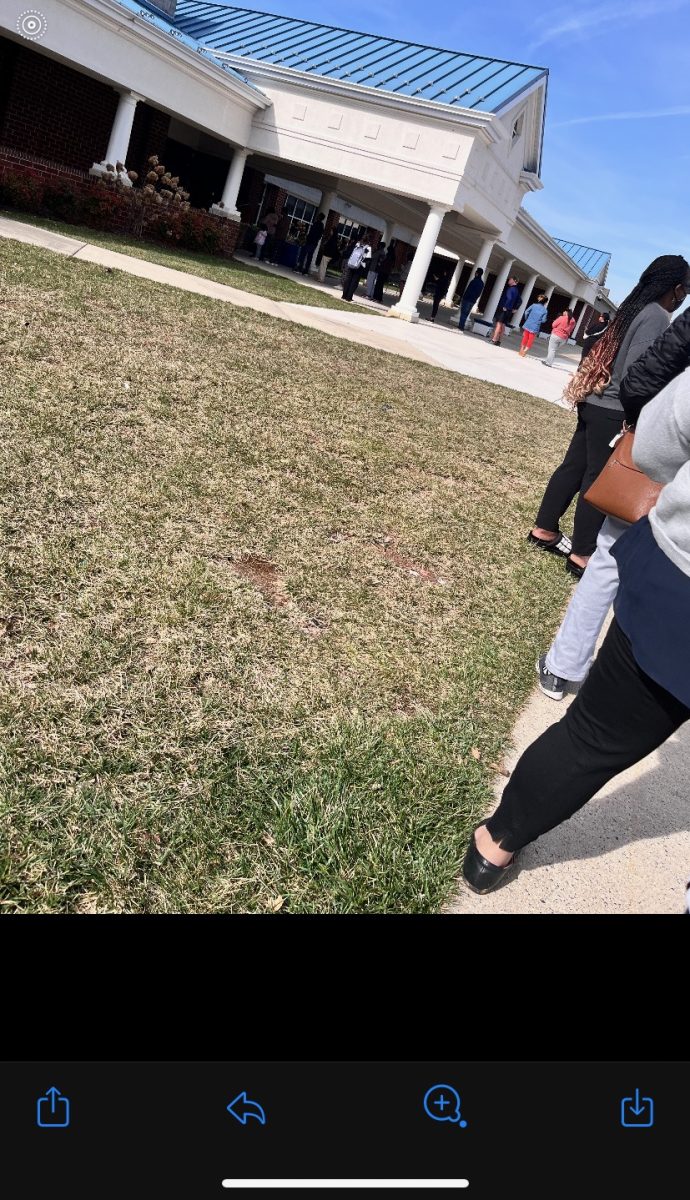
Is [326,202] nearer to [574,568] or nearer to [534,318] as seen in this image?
[534,318]

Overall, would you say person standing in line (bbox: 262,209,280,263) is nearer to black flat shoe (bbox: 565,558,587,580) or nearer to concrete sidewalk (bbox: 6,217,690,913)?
black flat shoe (bbox: 565,558,587,580)

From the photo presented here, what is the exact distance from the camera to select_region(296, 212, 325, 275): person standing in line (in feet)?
72.7

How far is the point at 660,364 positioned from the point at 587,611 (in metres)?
1.12

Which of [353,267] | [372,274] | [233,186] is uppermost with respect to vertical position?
[233,186]

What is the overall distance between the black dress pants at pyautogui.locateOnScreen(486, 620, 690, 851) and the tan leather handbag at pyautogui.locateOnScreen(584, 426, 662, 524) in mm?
1011

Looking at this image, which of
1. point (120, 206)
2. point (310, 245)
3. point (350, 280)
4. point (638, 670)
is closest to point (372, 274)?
point (310, 245)

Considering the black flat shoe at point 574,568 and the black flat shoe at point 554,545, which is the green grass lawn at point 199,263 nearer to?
the black flat shoe at point 554,545

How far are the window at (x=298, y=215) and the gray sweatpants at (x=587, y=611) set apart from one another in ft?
87.5

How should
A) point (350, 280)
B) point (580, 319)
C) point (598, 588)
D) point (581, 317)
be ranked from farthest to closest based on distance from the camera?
A: point (580, 319), point (581, 317), point (350, 280), point (598, 588)

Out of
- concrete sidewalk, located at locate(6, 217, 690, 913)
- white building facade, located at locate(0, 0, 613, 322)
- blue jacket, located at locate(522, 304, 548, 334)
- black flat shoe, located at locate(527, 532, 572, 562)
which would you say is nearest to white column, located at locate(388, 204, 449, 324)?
white building facade, located at locate(0, 0, 613, 322)

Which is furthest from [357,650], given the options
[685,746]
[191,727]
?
[685,746]

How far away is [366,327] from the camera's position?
48.1ft
